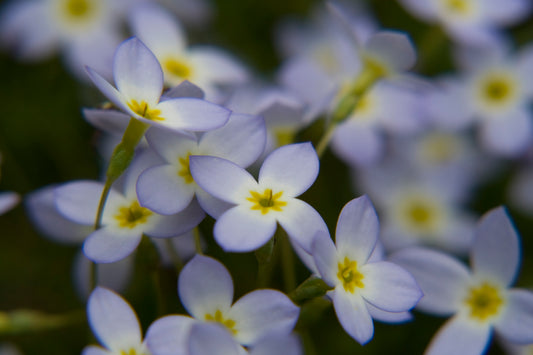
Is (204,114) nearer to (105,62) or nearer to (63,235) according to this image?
(63,235)

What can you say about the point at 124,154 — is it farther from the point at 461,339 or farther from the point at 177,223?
the point at 461,339

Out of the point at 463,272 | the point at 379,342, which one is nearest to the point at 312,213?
the point at 463,272

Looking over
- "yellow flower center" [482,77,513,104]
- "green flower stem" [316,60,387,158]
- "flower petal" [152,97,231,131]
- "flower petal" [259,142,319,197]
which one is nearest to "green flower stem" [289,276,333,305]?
"flower petal" [259,142,319,197]

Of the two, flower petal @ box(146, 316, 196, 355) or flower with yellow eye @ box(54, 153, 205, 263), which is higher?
flower with yellow eye @ box(54, 153, 205, 263)

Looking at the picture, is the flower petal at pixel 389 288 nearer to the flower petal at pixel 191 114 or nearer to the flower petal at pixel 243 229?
the flower petal at pixel 243 229

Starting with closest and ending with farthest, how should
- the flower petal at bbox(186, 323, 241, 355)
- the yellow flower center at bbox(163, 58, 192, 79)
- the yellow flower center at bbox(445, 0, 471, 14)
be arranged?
the flower petal at bbox(186, 323, 241, 355)
the yellow flower center at bbox(163, 58, 192, 79)
the yellow flower center at bbox(445, 0, 471, 14)

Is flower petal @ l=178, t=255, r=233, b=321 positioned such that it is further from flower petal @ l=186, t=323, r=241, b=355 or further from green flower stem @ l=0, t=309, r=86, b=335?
green flower stem @ l=0, t=309, r=86, b=335

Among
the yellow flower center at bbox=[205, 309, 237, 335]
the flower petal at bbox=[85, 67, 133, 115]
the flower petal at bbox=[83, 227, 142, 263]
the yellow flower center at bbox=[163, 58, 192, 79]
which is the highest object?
the flower petal at bbox=[85, 67, 133, 115]

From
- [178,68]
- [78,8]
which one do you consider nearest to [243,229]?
[178,68]
